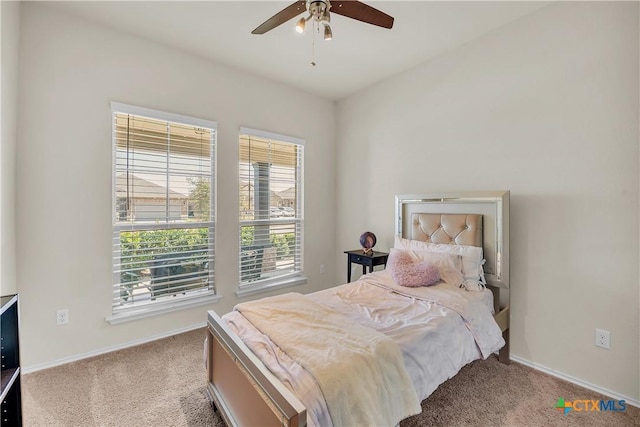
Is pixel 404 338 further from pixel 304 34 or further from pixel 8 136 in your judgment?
pixel 8 136

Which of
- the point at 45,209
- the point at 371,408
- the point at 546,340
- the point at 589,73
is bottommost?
the point at 546,340

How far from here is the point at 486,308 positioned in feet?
7.07

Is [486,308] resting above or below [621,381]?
above

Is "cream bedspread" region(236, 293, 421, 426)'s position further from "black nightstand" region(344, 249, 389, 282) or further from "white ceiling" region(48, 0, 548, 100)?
"white ceiling" region(48, 0, 548, 100)

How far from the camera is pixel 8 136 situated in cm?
205

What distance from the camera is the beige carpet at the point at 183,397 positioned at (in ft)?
5.86

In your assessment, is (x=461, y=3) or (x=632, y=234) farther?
(x=461, y=3)

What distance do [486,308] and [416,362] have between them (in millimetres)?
996

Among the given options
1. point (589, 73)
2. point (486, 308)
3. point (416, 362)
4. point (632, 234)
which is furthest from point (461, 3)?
point (416, 362)

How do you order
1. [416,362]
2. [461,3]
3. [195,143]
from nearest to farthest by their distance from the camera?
[416,362]
[461,3]
[195,143]

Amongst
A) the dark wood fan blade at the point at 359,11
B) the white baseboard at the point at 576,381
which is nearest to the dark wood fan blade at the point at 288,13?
the dark wood fan blade at the point at 359,11

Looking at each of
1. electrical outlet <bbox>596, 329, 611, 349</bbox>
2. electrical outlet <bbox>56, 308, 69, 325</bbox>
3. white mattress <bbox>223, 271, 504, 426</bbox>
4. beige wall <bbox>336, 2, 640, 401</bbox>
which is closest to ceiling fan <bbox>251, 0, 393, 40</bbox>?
beige wall <bbox>336, 2, 640, 401</bbox>

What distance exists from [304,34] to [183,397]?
3141 millimetres

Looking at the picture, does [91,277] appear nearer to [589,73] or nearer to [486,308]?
[486,308]
